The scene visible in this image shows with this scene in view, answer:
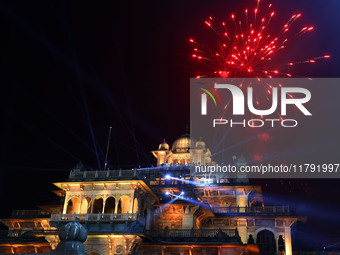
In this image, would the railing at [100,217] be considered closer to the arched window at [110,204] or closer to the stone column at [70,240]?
the arched window at [110,204]

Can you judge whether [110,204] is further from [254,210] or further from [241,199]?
[254,210]

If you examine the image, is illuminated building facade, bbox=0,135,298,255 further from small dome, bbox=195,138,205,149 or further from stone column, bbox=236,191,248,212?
small dome, bbox=195,138,205,149

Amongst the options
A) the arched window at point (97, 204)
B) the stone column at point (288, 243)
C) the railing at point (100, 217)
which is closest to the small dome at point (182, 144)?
the arched window at point (97, 204)

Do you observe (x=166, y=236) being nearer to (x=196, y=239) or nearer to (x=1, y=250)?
(x=196, y=239)

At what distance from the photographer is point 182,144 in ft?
201

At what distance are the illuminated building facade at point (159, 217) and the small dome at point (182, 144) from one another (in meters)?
9.85

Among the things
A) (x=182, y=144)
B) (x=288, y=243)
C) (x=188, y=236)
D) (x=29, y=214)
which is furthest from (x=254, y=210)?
(x=29, y=214)

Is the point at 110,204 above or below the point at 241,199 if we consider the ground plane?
below

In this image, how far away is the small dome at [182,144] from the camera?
199 feet

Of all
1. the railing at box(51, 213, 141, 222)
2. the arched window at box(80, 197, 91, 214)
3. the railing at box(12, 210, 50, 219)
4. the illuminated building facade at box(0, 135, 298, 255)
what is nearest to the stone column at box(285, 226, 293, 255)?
the illuminated building facade at box(0, 135, 298, 255)

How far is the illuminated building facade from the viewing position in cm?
3372

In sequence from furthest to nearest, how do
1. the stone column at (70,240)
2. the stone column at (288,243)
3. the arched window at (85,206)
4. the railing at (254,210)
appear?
the railing at (254,210), the stone column at (288,243), the arched window at (85,206), the stone column at (70,240)

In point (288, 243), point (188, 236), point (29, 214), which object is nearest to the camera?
point (188, 236)

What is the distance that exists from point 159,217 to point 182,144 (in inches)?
858
